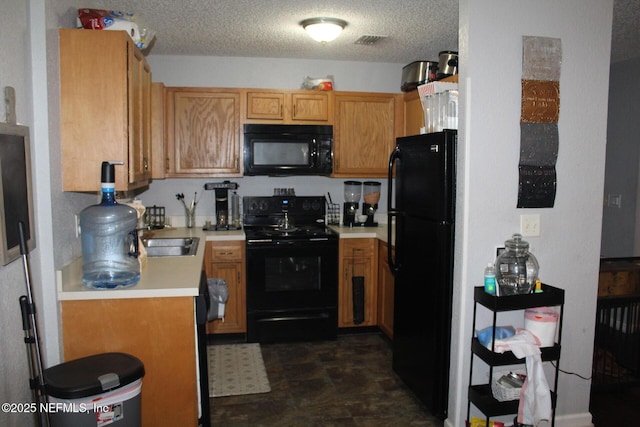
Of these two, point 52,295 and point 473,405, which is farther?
point 473,405

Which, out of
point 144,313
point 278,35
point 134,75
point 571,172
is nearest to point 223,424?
point 144,313

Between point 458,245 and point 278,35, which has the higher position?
point 278,35

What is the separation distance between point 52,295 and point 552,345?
228 cm

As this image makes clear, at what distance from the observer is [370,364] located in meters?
3.54

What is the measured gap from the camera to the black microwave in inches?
162

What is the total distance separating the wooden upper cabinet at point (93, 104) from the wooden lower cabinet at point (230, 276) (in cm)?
174

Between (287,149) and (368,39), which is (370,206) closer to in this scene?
(287,149)

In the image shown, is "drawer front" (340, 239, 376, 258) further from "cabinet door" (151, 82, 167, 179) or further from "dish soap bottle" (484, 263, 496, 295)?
"dish soap bottle" (484, 263, 496, 295)

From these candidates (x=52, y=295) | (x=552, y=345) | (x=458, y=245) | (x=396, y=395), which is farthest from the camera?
(x=396, y=395)

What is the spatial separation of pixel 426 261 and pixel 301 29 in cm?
190

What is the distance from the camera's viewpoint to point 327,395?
3.05 m

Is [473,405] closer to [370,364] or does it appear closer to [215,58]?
[370,364]

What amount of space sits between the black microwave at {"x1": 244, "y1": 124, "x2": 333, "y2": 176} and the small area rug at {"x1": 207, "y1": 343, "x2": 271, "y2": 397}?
147cm

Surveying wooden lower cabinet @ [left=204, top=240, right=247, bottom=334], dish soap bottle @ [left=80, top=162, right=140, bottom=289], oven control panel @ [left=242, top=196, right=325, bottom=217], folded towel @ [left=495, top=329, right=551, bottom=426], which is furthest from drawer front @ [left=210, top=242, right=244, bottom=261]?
folded towel @ [left=495, top=329, right=551, bottom=426]
